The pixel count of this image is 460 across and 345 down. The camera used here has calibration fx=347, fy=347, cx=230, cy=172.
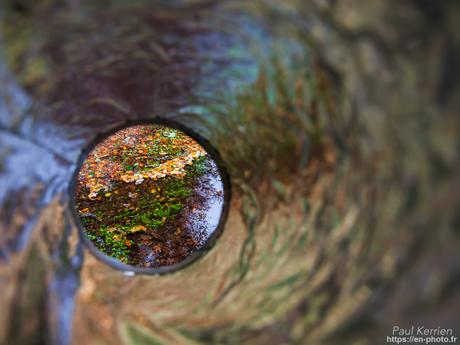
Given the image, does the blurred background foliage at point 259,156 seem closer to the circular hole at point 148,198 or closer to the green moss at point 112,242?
the circular hole at point 148,198

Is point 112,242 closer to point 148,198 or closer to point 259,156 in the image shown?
point 148,198

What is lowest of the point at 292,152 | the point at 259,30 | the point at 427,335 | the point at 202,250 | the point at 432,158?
the point at 427,335

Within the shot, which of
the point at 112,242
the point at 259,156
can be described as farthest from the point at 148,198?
the point at 259,156

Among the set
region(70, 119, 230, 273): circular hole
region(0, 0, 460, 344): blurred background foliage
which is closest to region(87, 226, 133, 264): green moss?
region(70, 119, 230, 273): circular hole

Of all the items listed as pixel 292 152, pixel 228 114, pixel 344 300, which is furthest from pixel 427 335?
pixel 228 114

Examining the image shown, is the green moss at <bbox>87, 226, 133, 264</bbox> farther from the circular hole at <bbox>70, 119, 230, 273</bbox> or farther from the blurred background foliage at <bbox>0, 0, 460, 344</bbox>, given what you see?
the blurred background foliage at <bbox>0, 0, 460, 344</bbox>

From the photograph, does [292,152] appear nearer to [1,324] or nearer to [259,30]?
[259,30]
